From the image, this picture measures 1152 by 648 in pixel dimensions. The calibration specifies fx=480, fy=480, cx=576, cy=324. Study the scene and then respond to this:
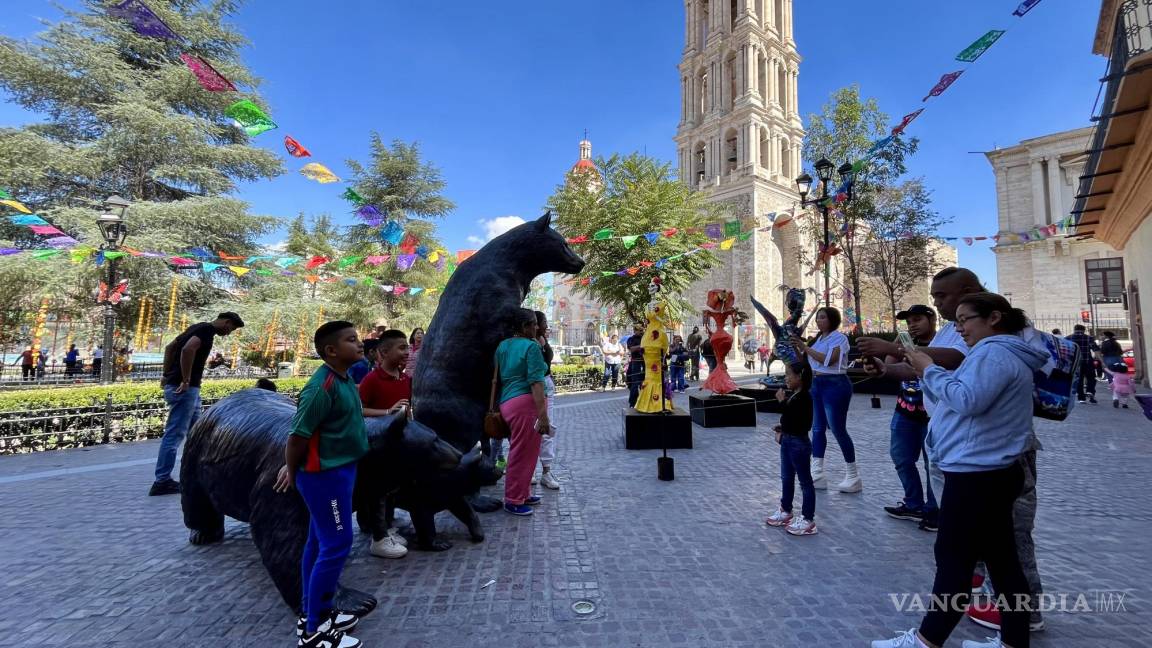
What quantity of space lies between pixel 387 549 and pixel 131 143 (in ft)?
58.1

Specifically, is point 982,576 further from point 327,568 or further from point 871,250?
point 871,250

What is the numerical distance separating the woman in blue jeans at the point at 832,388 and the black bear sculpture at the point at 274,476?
11.1 ft

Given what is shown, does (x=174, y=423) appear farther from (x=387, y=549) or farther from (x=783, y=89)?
(x=783, y=89)

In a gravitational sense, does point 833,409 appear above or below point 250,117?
below

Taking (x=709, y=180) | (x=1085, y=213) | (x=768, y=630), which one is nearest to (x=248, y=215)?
(x=768, y=630)

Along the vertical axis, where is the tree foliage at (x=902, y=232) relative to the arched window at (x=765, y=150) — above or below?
below

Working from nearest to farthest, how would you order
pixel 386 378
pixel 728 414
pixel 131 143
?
pixel 386 378, pixel 728 414, pixel 131 143

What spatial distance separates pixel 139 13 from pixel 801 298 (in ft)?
27.3

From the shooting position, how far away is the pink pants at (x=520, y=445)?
4.20 metres

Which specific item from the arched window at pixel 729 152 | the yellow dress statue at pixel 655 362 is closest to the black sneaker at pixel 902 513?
the yellow dress statue at pixel 655 362

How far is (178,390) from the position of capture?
5.02 m
